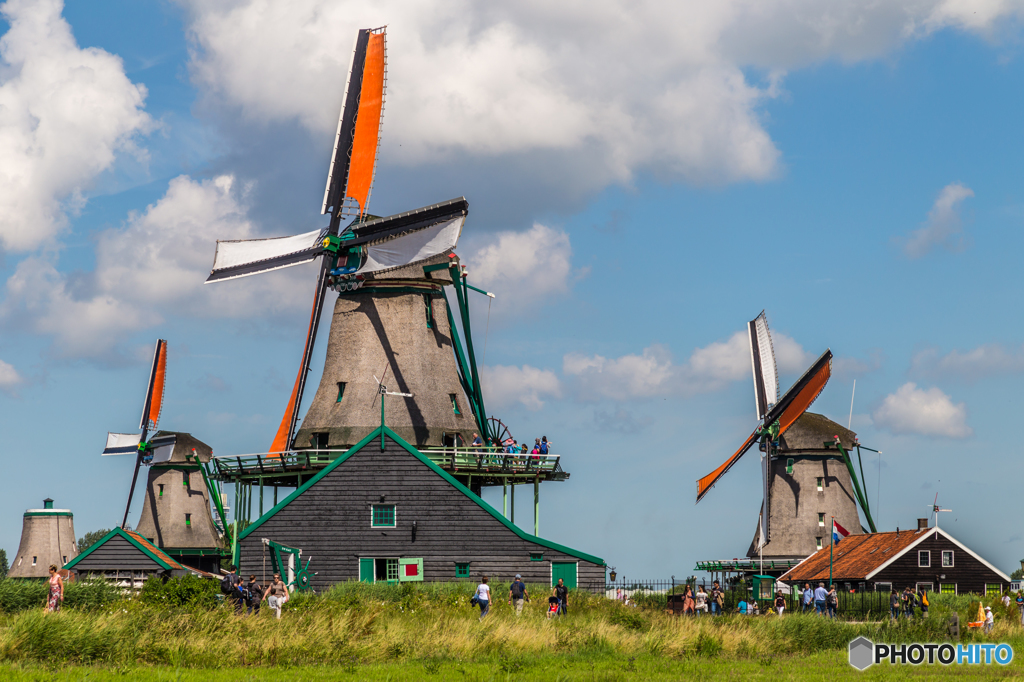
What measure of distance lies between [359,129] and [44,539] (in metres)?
34.2

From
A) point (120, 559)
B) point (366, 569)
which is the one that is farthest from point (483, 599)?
point (120, 559)

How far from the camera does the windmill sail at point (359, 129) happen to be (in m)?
38.6

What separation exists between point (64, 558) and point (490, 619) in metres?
44.8

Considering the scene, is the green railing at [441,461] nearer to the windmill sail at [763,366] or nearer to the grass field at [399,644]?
the grass field at [399,644]

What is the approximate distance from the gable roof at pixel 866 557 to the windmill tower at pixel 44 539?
122 ft

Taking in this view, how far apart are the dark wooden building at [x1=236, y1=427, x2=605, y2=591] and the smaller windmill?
90.4 ft

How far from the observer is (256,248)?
128ft

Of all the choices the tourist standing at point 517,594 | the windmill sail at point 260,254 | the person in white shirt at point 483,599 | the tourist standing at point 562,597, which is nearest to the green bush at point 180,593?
the person in white shirt at point 483,599

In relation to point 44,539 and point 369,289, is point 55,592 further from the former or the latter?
point 44,539

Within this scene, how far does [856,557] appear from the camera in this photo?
46344mm

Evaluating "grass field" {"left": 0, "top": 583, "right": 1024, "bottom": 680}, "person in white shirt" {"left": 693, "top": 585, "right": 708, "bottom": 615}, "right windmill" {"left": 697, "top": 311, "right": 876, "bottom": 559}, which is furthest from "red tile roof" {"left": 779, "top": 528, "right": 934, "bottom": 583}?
"grass field" {"left": 0, "top": 583, "right": 1024, "bottom": 680}

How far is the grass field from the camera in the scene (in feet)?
61.8

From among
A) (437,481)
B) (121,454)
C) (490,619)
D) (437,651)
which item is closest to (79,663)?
(437,651)

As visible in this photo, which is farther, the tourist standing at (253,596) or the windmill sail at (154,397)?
the windmill sail at (154,397)
